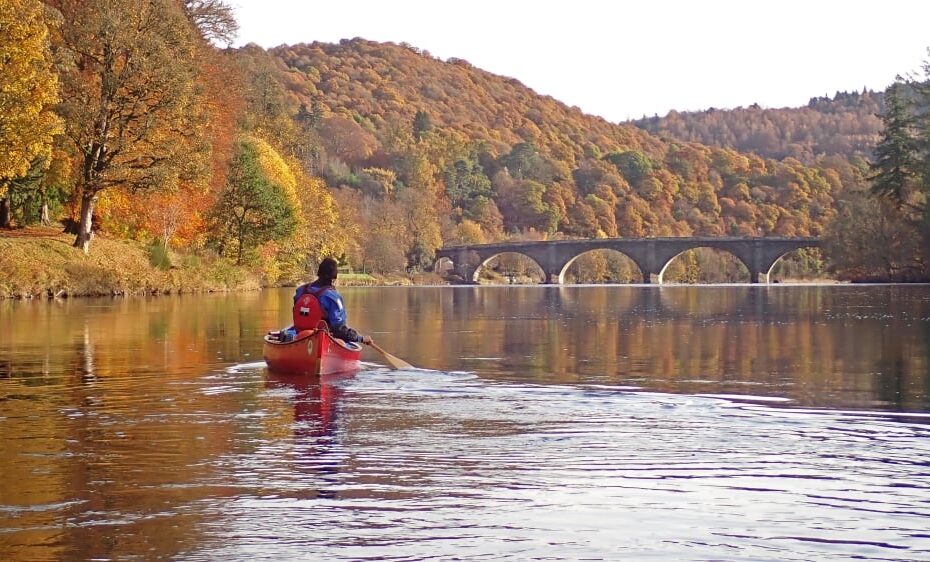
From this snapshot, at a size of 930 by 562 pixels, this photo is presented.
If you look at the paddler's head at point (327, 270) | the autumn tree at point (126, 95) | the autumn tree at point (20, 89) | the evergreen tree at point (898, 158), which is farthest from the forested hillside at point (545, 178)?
the paddler's head at point (327, 270)

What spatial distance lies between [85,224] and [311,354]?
121 feet

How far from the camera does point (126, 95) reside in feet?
174

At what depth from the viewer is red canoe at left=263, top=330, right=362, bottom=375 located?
1827cm

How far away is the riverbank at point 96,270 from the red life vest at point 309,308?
31957 mm

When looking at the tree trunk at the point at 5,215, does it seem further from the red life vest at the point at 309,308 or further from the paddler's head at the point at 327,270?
the paddler's head at the point at 327,270

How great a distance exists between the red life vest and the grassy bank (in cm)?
3194

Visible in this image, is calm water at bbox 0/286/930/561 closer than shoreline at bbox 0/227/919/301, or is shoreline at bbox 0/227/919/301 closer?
calm water at bbox 0/286/930/561

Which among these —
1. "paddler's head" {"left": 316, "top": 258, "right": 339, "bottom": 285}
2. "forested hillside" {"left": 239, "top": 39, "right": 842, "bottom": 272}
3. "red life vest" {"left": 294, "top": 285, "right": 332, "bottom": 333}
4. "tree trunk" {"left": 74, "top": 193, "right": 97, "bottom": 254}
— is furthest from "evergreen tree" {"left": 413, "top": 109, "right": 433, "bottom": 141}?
"paddler's head" {"left": 316, "top": 258, "right": 339, "bottom": 285}

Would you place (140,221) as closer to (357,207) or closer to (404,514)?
(404,514)

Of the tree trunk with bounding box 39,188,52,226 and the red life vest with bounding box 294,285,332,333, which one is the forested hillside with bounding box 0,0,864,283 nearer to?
the tree trunk with bounding box 39,188,52,226

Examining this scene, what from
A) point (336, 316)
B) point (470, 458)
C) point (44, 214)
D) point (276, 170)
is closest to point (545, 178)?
point (276, 170)

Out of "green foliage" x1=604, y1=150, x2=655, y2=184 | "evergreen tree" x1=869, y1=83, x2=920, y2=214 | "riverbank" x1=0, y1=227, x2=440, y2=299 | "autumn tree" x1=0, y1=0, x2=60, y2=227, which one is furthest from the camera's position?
"green foliage" x1=604, y1=150, x2=655, y2=184

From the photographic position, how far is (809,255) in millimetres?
150875

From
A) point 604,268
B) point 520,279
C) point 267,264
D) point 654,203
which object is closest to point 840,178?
point 654,203
